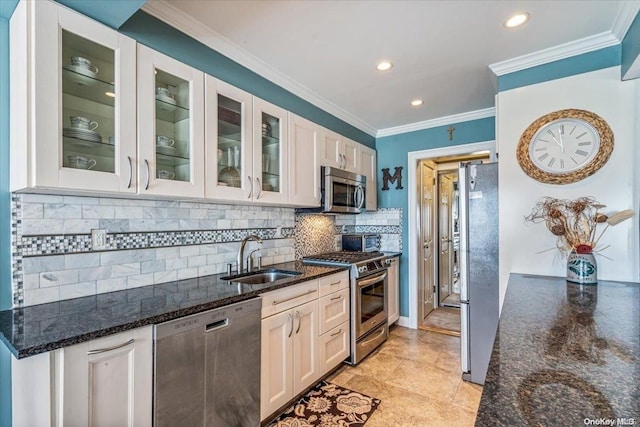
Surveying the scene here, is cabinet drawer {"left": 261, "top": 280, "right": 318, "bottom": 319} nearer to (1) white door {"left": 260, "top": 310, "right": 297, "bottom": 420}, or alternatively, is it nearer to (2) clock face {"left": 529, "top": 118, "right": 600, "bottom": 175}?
(1) white door {"left": 260, "top": 310, "right": 297, "bottom": 420}

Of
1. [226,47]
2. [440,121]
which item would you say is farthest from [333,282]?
[440,121]

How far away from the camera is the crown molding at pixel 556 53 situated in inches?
79.4

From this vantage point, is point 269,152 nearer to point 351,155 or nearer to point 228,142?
point 228,142

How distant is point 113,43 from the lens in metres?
1.48

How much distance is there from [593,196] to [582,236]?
0.94ft

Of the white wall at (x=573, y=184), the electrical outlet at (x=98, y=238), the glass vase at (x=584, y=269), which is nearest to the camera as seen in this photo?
the electrical outlet at (x=98, y=238)

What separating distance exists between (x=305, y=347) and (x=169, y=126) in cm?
174

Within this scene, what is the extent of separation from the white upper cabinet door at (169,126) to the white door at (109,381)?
29.9 inches

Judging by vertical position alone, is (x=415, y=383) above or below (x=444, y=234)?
below

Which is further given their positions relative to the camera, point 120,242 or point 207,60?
point 207,60

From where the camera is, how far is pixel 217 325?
1.58m

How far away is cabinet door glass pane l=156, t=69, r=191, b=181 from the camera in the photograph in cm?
171

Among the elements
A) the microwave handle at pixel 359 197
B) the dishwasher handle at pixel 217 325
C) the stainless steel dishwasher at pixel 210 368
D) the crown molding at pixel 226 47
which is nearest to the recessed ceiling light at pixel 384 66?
the crown molding at pixel 226 47

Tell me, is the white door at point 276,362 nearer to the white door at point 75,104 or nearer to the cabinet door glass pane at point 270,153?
the cabinet door glass pane at point 270,153
